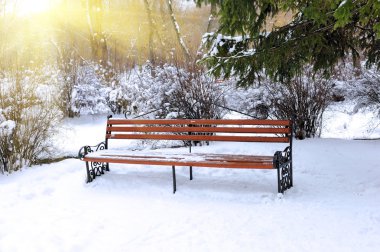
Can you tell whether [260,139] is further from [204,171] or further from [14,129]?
[14,129]

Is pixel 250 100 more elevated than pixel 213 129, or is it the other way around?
pixel 250 100

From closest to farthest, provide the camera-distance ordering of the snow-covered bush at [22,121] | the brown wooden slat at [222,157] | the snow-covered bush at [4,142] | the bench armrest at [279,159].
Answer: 1. the bench armrest at [279,159]
2. the brown wooden slat at [222,157]
3. the snow-covered bush at [4,142]
4. the snow-covered bush at [22,121]

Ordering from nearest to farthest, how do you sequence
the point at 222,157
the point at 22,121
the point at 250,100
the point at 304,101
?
the point at 222,157
the point at 22,121
the point at 304,101
the point at 250,100

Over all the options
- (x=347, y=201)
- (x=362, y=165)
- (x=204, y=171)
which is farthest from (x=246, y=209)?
(x=362, y=165)

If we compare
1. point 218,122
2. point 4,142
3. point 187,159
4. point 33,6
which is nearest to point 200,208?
point 187,159

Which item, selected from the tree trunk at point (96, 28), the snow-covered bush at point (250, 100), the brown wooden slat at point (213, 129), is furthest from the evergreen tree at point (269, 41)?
the tree trunk at point (96, 28)

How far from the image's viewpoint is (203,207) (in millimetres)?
4086

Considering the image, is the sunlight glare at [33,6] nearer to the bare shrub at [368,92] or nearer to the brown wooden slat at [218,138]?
the brown wooden slat at [218,138]

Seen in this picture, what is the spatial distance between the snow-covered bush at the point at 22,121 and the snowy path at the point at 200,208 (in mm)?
319

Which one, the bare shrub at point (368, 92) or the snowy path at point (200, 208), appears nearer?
the snowy path at point (200, 208)

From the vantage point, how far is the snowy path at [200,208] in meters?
3.23

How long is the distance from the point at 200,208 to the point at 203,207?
1.7 inches

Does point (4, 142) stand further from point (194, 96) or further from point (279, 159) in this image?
point (279, 159)

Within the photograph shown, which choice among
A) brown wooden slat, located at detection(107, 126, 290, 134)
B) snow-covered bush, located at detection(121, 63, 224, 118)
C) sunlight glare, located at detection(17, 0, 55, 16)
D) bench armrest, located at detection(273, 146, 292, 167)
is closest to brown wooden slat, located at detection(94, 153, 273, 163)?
bench armrest, located at detection(273, 146, 292, 167)
